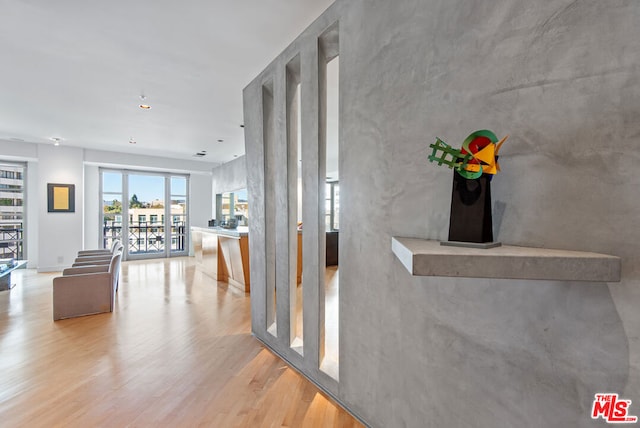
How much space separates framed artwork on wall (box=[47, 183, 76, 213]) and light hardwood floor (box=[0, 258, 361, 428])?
12.2ft

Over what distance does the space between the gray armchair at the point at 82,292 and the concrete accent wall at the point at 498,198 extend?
3884mm

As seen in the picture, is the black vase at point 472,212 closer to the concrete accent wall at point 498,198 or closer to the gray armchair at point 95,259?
the concrete accent wall at point 498,198

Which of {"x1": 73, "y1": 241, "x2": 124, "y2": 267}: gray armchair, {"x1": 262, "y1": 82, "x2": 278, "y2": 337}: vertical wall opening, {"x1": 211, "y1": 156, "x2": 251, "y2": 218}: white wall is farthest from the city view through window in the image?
{"x1": 262, "y1": 82, "x2": 278, "y2": 337}: vertical wall opening

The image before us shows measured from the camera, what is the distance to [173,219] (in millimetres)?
9969

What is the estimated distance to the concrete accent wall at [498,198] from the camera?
104 centimetres

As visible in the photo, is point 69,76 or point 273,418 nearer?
point 273,418

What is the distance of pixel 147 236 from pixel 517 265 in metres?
10.5

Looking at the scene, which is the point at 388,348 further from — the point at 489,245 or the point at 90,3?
the point at 90,3

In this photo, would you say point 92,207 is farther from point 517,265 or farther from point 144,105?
point 517,265

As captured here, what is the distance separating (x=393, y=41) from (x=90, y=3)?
2.43 m

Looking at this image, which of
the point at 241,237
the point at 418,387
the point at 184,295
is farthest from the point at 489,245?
the point at 184,295

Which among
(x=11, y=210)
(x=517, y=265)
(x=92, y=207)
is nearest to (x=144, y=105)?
(x=517, y=265)

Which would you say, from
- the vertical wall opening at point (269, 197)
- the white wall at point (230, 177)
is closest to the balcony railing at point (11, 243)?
the white wall at point (230, 177)

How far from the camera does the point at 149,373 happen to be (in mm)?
2705
